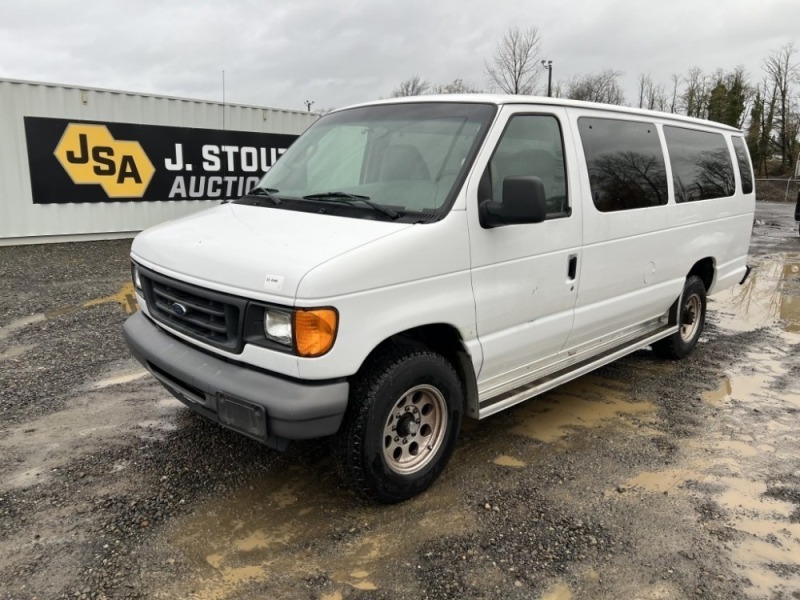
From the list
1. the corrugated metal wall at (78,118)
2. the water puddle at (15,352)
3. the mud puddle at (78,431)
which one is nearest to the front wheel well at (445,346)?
the mud puddle at (78,431)

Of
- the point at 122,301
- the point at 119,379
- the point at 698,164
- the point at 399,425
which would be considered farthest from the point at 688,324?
the point at 122,301

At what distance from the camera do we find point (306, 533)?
308cm

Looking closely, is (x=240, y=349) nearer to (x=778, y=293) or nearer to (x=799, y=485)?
(x=799, y=485)

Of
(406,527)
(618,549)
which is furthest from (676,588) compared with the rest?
(406,527)

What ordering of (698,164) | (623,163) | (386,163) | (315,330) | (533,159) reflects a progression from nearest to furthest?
1. (315,330)
2. (386,163)
3. (533,159)
4. (623,163)
5. (698,164)

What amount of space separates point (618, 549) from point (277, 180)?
9.84 feet

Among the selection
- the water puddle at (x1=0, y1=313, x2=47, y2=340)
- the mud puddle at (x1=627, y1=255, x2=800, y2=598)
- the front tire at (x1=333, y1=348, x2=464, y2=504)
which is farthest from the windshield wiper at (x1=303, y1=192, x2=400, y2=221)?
the water puddle at (x1=0, y1=313, x2=47, y2=340)

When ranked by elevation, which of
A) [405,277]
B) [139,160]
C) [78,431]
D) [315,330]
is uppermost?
[139,160]

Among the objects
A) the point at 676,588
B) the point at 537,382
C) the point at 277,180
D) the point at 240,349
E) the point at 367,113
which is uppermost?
the point at 367,113

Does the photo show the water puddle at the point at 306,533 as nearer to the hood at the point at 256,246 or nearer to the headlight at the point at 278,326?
the headlight at the point at 278,326

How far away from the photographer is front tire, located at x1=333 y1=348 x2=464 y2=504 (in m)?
2.97

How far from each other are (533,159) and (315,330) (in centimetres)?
188

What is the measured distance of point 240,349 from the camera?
2883 mm

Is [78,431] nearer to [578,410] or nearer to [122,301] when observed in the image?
[578,410]
